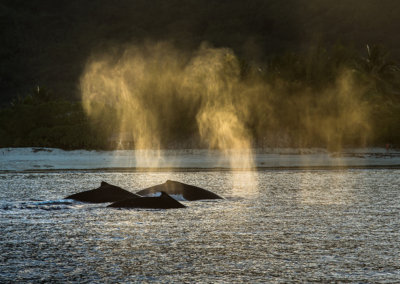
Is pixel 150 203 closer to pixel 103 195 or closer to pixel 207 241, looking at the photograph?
pixel 103 195

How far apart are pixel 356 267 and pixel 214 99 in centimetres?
5531

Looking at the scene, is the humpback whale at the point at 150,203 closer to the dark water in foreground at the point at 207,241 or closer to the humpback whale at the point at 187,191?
the dark water in foreground at the point at 207,241

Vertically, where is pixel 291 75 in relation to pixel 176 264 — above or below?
above

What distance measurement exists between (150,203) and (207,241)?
717 centimetres

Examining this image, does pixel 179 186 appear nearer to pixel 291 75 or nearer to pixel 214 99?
pixel 214 99

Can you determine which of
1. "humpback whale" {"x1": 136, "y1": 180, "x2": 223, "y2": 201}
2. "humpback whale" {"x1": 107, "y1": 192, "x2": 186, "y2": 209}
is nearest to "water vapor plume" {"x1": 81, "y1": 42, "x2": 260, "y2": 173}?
"humpback whale" {"x1": 136, "y1": 180, "x2": 223, "y2": 201}

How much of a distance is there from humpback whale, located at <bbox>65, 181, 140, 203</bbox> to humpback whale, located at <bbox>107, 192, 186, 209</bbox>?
1.88 meters

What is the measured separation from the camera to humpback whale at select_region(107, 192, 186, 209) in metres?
19.5

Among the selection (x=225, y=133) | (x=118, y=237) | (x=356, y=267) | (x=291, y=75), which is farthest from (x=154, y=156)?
(x=356, y=267)

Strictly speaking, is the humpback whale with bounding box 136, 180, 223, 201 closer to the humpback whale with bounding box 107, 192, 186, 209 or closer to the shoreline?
the humpback whale with bounding box 107, 192, 186, 209

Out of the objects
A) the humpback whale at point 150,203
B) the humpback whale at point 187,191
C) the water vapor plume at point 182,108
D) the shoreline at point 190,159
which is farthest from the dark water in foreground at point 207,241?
the water vapor plume at point 182,108

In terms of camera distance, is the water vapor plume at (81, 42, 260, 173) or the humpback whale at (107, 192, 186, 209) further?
the water vapor plume at (81, 42, 260, 173)

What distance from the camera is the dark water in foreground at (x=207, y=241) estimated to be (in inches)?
378

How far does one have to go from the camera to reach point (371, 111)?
66.5 meters
